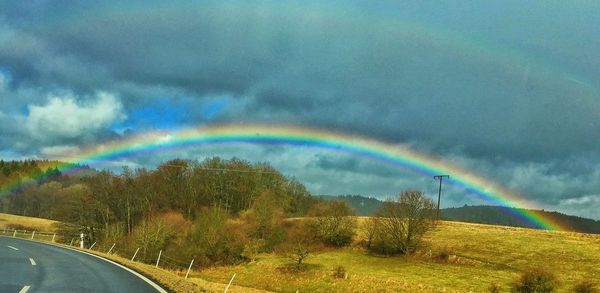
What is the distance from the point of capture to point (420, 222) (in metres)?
80.6

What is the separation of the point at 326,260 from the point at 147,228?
2820 cm

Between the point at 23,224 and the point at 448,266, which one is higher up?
the point at 448,266

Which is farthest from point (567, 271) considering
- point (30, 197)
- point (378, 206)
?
point (30, 197)

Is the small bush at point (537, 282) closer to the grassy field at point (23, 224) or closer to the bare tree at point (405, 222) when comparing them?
the bare tree at point (405, 222)

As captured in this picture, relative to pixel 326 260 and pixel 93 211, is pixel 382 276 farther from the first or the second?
pixel 93 211

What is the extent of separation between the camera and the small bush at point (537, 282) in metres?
50.1

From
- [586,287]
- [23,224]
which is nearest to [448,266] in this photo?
[586,287]

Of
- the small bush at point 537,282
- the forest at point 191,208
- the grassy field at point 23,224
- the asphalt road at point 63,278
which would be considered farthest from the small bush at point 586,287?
the grassy field at point 23,224

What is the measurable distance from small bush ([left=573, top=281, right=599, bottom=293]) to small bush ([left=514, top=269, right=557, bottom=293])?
2464mm

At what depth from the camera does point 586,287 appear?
50.4 m

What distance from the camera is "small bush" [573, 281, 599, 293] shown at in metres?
49.9

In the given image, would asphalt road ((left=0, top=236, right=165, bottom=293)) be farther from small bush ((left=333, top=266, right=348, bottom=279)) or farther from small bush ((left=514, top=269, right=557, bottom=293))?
small bush ((left=333, top=266, right=348, bottom=279))

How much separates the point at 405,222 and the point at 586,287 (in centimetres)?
3339

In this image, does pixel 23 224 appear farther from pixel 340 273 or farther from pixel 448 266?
pixel 448 266
